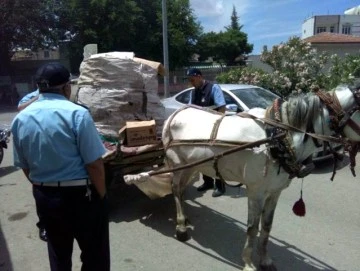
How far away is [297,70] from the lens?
12836mm

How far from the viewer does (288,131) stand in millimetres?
3584

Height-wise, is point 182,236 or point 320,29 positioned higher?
point 320,29

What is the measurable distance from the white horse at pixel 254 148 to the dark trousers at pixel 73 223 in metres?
1.59

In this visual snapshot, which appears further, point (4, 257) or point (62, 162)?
point (4, 257)

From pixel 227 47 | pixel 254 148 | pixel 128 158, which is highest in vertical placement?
pixel 227 47

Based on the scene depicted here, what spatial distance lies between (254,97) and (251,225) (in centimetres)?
506

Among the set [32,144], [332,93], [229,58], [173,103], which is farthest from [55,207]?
[229,58]

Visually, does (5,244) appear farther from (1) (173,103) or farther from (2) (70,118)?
(1) (173,103)

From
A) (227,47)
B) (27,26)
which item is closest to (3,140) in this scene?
(27,26)

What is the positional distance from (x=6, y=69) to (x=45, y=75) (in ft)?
113

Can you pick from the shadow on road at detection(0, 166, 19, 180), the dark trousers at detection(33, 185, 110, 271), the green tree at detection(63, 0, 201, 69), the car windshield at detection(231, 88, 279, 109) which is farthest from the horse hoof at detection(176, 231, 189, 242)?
the green tree at detection(63, 0, 201, 69)

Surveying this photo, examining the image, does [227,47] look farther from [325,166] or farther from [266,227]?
[266,227]

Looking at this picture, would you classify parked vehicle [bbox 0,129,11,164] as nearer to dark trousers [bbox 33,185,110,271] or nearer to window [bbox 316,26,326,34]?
dark trousers [bbox 33,185,110,271]

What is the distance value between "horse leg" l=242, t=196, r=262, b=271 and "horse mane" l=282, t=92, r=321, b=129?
0.84m
